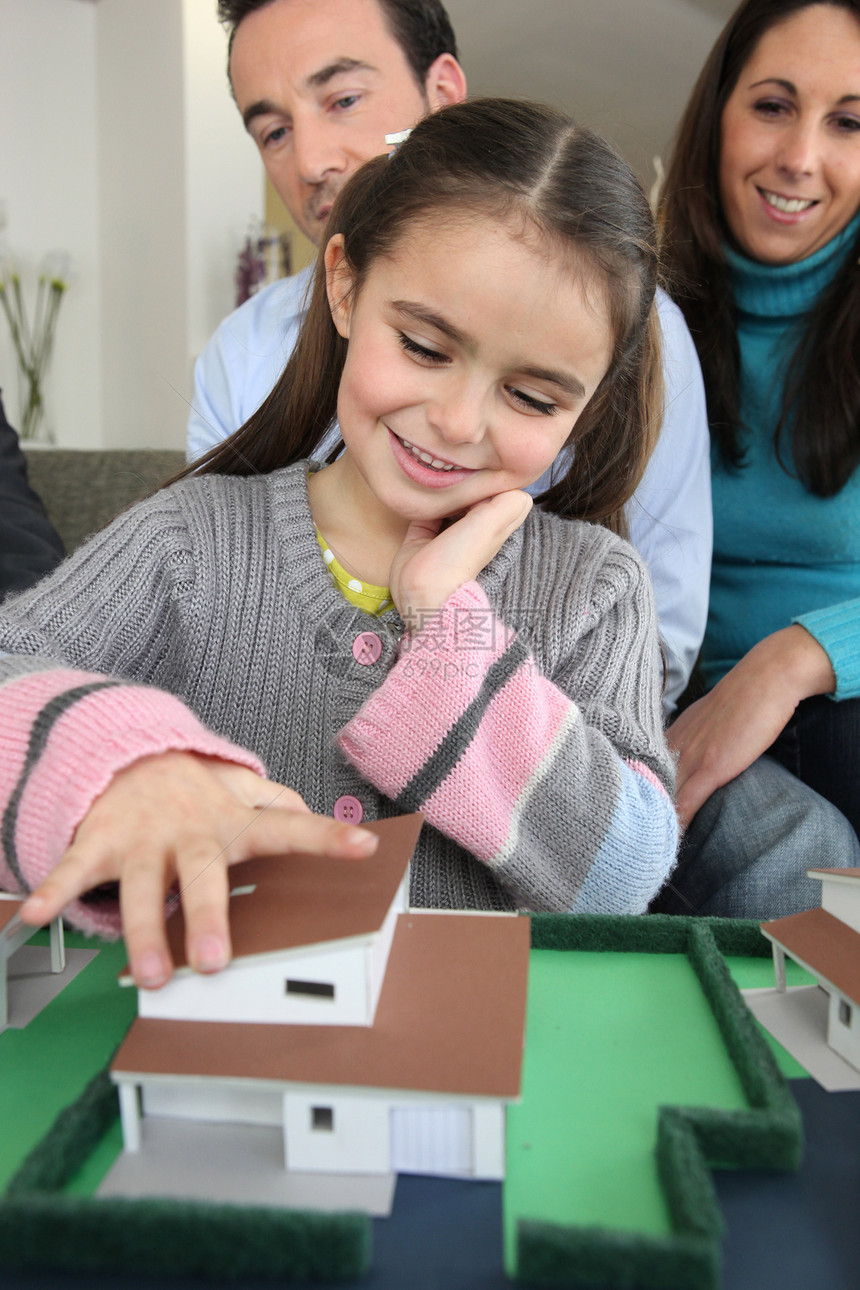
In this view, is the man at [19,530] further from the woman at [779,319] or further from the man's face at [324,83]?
the woman at [779,319]

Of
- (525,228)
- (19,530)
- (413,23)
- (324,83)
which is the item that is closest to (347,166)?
(324,83)

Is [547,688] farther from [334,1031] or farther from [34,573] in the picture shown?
[34,573]

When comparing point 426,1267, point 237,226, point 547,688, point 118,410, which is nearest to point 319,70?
point 547,688

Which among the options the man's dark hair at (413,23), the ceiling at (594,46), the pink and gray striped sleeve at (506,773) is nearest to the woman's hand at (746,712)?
the pink and gray striped sleeve at (506,773)

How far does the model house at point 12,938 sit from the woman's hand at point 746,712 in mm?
713

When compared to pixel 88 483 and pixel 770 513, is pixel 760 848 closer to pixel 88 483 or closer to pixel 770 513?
pixel 770 513

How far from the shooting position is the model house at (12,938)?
1.71 ft

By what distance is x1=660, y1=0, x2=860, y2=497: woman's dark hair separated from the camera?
1.37m

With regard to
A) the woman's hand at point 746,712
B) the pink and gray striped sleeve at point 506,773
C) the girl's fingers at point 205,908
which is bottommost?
the woman's hand at point 746,712

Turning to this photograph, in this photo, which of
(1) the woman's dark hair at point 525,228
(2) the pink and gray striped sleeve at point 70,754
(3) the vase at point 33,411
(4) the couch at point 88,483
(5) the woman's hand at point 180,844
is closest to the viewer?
(5) the woman's hand at point 180,844

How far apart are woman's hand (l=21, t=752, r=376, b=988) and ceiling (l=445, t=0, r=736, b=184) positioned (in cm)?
307

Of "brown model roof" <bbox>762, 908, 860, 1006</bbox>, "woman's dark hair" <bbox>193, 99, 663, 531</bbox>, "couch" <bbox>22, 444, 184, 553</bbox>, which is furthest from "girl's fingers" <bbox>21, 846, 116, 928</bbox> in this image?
"couch" <bbox>22, 444, 184, 553</bbox>

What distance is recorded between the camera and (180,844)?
493mm

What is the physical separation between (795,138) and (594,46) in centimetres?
281
